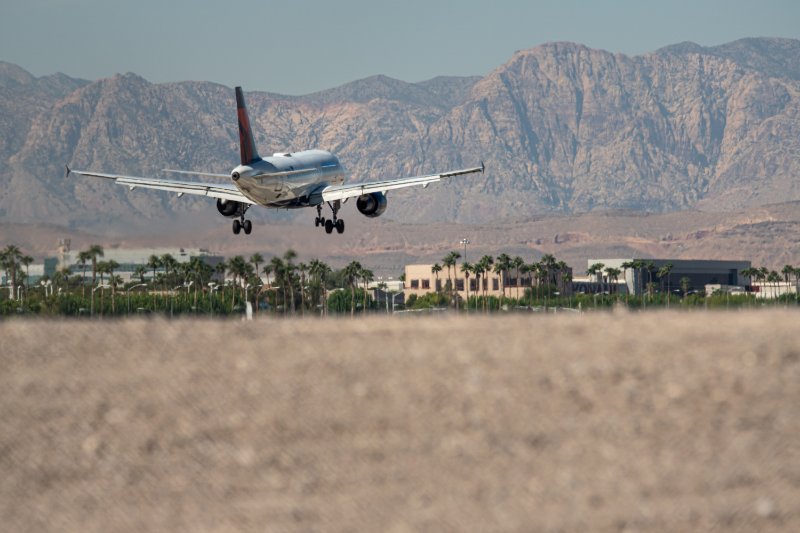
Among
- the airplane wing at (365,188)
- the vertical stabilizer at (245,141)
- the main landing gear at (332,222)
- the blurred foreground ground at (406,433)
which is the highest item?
the vertical stabilizer at (245,141)

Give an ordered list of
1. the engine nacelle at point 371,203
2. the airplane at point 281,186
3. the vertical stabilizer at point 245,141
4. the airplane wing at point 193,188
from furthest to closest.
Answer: the airplane wing at point 193,188 < the engine nacelle at point 371,203 < the vertical stabilizer at point 245,141 < the airplane at point 281,186

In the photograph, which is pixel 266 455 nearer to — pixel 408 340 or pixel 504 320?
pixel 408 340

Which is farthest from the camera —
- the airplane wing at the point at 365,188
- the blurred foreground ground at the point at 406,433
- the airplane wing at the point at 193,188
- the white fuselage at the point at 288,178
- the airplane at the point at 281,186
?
the airplane wing at the point at 365,188

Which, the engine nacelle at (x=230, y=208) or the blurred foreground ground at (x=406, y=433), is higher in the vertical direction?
the engine nacelle at (x=230, y=208)

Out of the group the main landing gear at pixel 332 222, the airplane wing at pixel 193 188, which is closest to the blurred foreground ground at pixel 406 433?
the airplane wing at pixel 193 188

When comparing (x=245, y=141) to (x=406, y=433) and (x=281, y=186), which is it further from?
(x=406, y=433)

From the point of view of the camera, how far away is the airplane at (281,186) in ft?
292

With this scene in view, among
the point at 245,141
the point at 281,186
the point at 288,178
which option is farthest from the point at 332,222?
the point at 245,141

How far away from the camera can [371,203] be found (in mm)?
91938

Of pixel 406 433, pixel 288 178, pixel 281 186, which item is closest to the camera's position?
pixel 406 433

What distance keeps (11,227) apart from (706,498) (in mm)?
167923

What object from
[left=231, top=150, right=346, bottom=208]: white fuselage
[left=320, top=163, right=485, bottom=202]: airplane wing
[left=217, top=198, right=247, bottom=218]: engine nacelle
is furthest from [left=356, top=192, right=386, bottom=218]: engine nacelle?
[left=217, top=198, right=247, bottom=218]: engine nacelle

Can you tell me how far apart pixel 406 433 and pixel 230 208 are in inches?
2578

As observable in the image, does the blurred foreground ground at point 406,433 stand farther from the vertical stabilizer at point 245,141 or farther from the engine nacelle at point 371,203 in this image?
the vertical stabilizer at point 245,141
